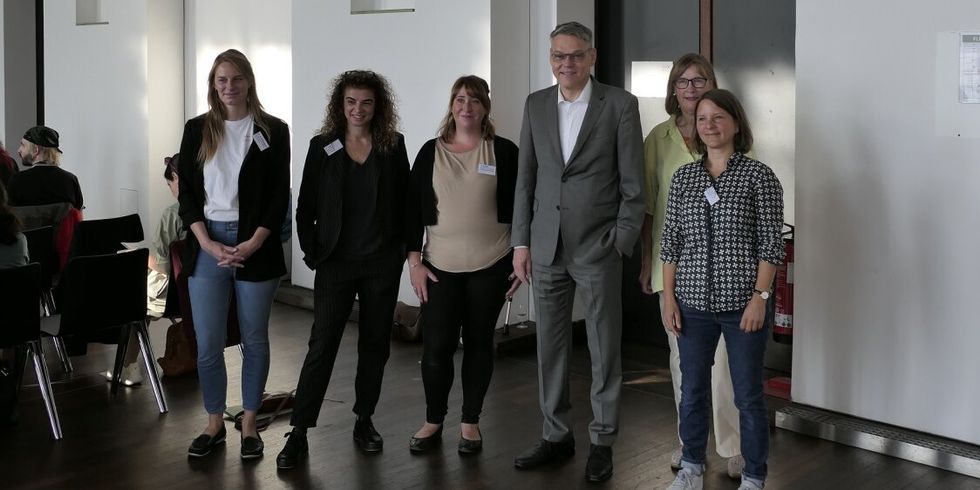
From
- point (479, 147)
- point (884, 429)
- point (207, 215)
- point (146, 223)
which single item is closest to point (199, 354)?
point (207, 215)

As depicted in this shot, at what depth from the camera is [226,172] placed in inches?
173

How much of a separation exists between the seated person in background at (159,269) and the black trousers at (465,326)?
2.01m

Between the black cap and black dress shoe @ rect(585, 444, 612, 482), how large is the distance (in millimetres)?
4781

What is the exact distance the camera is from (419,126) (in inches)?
286

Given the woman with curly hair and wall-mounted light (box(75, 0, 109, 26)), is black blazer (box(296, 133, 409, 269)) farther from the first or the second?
wall-mounted light (box(75, 0, 109, 26))

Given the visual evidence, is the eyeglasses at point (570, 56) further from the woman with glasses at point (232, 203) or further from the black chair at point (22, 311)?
the black chair at point (22, 311)

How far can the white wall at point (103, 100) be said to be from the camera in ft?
32.2

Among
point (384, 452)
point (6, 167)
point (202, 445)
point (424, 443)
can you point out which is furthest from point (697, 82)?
point (6, 167)

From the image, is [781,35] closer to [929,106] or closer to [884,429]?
[929,106]

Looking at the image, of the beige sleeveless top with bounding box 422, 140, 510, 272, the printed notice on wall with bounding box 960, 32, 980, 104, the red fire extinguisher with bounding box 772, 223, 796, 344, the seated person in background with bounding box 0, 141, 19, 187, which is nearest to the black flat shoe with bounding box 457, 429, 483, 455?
the beige sleeveless top with bounding box 422, 140, 510, 272

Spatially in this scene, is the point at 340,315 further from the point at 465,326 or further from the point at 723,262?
the point at 723,262

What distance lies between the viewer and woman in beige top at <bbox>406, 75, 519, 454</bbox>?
14.3ft

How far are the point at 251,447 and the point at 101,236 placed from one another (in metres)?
2.49

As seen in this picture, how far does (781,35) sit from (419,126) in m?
2.49
